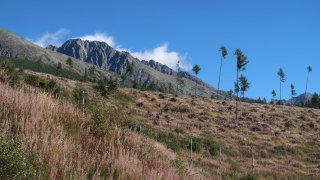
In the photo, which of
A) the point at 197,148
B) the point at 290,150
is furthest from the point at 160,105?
the point at 197,148

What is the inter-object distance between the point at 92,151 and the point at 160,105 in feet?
245

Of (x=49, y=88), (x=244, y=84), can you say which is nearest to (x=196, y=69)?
(x=244, y=84)

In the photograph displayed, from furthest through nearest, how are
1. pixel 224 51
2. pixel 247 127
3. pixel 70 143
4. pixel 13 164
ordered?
pixel 224 51 → pixel 247 127 → pixel 70 143 → pixel 13 164

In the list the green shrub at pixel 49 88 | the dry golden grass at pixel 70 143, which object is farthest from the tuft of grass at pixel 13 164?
the green shrub at pixel 49 88

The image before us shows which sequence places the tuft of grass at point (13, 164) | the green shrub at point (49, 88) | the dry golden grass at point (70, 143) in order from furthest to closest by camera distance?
1. the green shrub at point (49, 88)
2. the dry golden grass at point (70, 143)
3. the tuft of grass at point (13, 164)

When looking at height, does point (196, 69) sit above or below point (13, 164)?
above

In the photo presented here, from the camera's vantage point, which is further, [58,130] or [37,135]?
[58,130]

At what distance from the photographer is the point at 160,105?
81.4 m

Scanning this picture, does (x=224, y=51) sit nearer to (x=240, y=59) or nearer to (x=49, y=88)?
(x=240, y=59)

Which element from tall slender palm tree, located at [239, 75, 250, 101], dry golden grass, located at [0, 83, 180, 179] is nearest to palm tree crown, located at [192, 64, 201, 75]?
tall slender palm tree, located at [239, 75, 250, 101]

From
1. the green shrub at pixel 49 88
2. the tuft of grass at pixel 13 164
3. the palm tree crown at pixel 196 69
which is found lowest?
the tuft of grass at pixel 13 164

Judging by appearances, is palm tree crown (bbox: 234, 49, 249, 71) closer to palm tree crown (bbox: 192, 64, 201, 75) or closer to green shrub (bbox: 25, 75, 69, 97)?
palm tree crown (bbox: 192, 64, 201, 75)

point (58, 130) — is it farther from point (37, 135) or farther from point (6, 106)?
point (6, 106)

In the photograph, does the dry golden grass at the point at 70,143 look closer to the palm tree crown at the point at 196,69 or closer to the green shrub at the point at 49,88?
the green shrub at the point at 49,88
